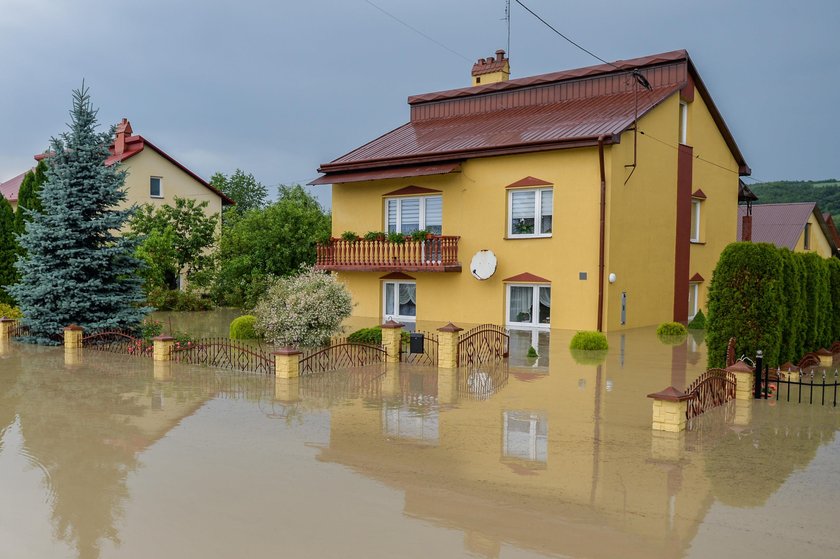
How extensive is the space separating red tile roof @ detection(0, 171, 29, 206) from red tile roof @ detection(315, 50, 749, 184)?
92.2ft

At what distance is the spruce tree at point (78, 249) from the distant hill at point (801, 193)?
198 feet

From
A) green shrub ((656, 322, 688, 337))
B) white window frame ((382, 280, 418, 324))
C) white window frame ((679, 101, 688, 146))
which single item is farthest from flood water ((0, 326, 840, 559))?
white window frame ((679, 101, 688, 146))

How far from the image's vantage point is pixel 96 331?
18.8 m

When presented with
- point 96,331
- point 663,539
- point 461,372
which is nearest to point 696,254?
point 461,372

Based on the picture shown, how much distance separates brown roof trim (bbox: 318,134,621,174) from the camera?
20.8 m

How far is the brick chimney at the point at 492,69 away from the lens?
29.7 m

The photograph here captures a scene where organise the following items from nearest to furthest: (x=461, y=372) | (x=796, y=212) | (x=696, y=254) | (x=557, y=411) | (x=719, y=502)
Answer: (x=719, y=502) → (x=557, y=411) → (x=461, y=372) → (x=696, y=254) → (x=796, y=212)

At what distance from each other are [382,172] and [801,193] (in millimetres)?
59636

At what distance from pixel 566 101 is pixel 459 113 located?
4631 mm

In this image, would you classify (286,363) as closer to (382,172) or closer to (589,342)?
(589,342)

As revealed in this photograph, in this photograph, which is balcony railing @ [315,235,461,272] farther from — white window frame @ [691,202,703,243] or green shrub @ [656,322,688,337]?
white window frame @ [691,202,703,243]

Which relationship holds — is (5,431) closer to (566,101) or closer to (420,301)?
(420,301)

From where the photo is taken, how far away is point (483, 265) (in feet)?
75.2

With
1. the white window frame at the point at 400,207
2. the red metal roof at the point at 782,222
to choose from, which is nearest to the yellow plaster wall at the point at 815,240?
the red metal roof at the point at 782,222
